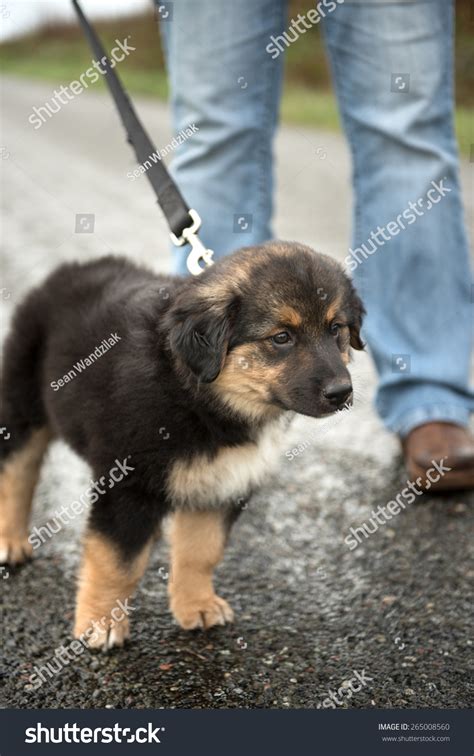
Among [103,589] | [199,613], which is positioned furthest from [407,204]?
[103,589]

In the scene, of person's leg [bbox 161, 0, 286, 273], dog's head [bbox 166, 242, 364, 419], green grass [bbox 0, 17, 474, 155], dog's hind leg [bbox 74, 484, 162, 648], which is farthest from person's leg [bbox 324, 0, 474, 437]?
green grass [bbox 0, 17, 474, 155]

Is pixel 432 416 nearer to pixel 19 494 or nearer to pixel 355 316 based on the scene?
pixel 355 316

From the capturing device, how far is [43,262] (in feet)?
25.5

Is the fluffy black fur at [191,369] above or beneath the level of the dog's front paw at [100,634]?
above

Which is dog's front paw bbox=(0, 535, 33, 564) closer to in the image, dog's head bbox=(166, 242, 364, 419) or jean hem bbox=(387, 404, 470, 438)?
dog's head bbox=(166, 242, 364, 419)

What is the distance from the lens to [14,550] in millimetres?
3469

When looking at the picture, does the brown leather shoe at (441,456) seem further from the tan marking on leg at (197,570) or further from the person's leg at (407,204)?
the tan marking on leg at (197,570)

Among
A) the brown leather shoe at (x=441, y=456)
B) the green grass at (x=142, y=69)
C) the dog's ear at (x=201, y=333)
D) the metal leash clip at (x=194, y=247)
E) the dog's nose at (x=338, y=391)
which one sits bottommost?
the green grass at (x=142, y=69)

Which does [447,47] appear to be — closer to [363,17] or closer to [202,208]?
[363,17]

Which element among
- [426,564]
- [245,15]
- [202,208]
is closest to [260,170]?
[202,208]

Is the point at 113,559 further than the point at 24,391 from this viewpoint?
No

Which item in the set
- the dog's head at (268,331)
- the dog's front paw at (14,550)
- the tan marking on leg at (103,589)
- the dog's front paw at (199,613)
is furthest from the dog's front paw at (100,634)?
the dog's head at (268,331)

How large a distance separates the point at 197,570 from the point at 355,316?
90cm

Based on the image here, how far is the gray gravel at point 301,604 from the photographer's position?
2617mm
